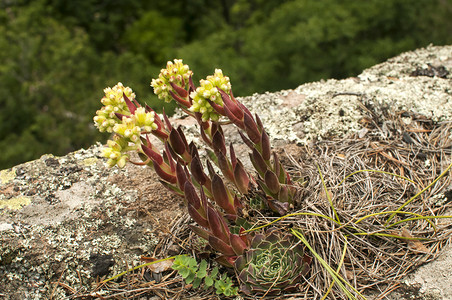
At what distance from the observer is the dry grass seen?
2.02 m

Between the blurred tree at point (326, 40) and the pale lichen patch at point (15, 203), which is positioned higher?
the pale lichen patch at point (15, 203)

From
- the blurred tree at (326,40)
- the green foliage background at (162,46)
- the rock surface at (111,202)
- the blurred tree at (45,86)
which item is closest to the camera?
the rock surface at (111,202)

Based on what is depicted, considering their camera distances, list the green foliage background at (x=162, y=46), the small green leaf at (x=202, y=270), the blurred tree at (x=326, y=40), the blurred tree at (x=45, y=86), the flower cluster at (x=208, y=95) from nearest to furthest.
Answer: the flower cluster at (x=208, y=95) < the small green leaf at (x=202, y=270) < the blurred tree at (x=326, y=40) < the green foliage background at (x=162, y=46) < the blurred tree at (x=45, y=86)

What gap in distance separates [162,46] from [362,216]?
643 cm

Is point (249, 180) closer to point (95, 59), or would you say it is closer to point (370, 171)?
point (370, 171)

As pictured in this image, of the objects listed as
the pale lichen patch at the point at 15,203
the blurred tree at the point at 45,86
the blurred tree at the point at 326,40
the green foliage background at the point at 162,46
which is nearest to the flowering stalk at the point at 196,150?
the pale lichen patch at the point at 15,203

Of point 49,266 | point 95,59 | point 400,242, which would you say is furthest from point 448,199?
point 95,59

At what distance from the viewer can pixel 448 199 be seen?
7.57 ft

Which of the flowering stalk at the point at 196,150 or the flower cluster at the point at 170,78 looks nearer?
the flowering stalk at the point at 196,150

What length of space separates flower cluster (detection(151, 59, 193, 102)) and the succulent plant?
0.87 meters

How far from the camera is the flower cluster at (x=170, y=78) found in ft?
6.77

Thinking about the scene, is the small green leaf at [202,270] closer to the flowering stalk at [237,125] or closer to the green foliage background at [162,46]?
the flowering stalk at [237,125]

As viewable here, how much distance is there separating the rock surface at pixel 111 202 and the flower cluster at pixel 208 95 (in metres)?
0.77

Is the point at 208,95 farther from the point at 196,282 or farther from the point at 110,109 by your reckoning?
the point at 196,282
